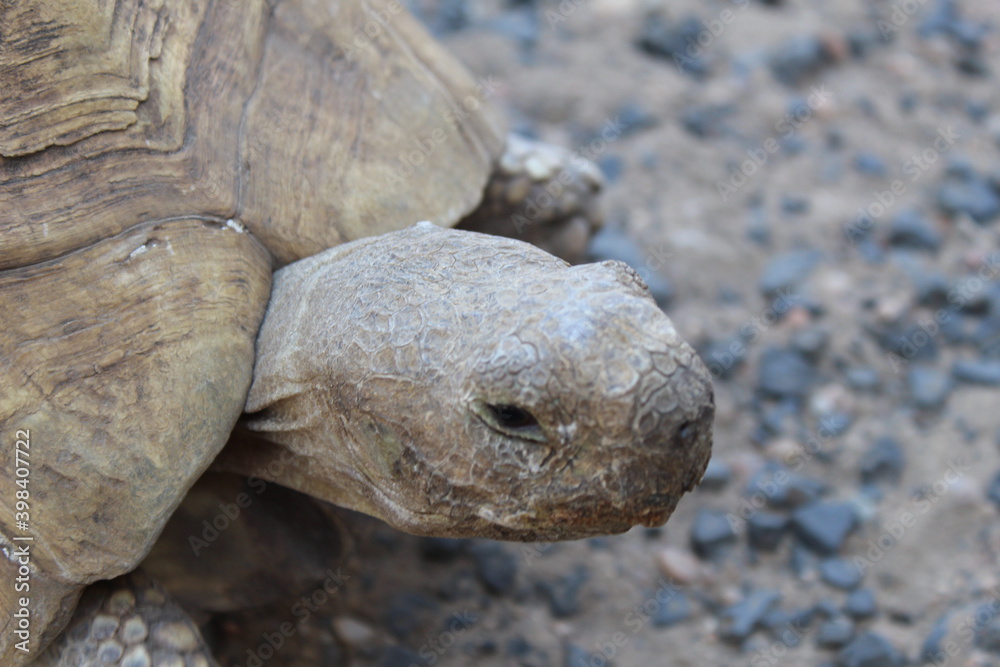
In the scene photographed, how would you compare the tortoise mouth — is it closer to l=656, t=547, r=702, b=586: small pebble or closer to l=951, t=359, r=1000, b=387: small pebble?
l=656, t=547, r=702, b=586: small pebble

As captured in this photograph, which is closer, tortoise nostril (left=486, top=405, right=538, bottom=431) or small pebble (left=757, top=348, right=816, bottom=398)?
tortoise nostril (left=486, top=405, right=538, bottom=431)

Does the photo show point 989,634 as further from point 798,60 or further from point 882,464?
point 798,60

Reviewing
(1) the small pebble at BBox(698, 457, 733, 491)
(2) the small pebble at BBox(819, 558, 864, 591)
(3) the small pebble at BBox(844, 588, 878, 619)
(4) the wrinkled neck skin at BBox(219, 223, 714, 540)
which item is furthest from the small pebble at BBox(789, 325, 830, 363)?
(4) the wrinkled neck skin at BBox(219, 223, 714, 540)

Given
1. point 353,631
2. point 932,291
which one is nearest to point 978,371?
point 932,291

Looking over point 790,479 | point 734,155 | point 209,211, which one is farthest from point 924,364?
point 209,211

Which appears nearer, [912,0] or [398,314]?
[398,314]

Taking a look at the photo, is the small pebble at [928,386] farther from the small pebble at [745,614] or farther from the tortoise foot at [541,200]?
the tortoise foot at [541,200]

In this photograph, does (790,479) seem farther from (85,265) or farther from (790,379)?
(85,265)

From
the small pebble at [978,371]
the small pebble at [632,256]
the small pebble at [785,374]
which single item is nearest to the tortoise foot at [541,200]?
the small pebble at [632,256]
